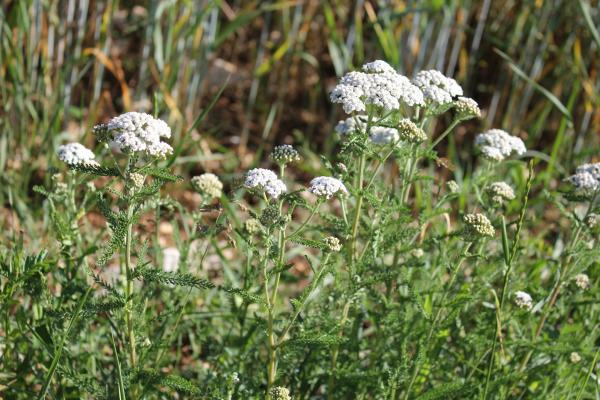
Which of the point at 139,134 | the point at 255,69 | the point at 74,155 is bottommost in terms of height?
the point at 255,69

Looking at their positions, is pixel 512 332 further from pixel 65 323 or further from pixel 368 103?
pixel 65 323

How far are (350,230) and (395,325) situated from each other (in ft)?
1.12

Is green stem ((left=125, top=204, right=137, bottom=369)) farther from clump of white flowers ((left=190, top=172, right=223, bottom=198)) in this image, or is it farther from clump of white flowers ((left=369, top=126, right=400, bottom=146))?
clump of white flowers ((left=369, top=126, right=400, bottom=146))

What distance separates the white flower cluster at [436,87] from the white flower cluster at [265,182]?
58cm

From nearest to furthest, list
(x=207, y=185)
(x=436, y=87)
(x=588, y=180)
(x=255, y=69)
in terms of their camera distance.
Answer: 1. (x=436, y=87)
2. (x=588, y=180)
3. (x=207, y=185)
4. (x=255, y=69)

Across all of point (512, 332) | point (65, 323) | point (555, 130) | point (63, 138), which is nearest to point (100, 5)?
point (63, 138)

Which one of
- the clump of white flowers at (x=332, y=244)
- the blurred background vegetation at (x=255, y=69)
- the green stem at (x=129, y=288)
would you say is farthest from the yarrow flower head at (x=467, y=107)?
the green stem at (x=129, y=288)

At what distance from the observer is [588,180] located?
7.84 ft

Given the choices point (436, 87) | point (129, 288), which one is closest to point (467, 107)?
point (436, 87)

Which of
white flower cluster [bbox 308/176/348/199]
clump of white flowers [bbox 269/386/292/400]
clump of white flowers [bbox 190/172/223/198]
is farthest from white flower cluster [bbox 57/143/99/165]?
clump of white flowers [bbox 269/386/292/400]

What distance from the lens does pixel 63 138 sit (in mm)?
3926

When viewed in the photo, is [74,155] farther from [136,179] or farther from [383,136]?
[383,136]

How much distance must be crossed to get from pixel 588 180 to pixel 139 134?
1.41 meters

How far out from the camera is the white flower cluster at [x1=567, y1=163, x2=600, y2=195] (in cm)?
238
